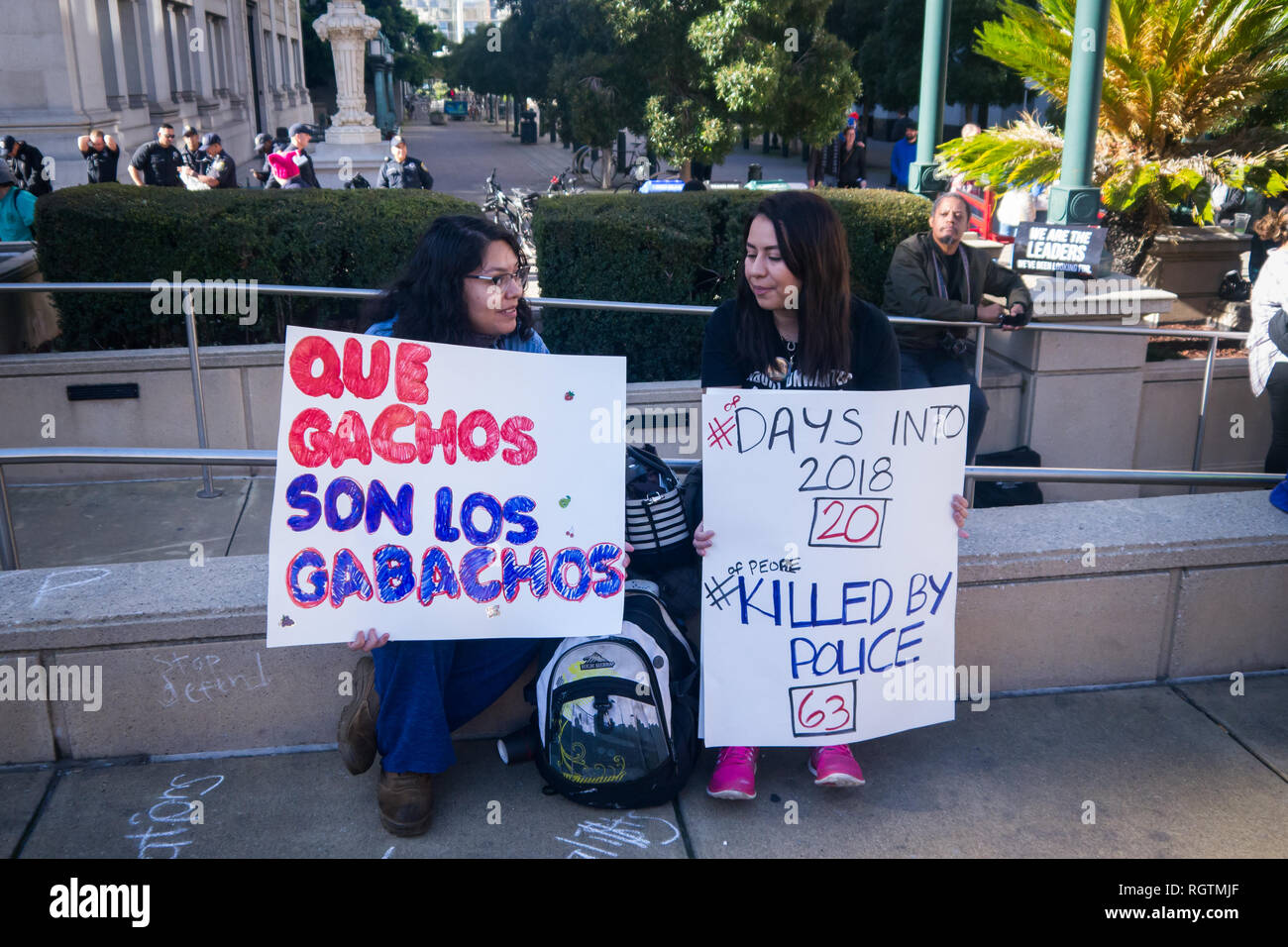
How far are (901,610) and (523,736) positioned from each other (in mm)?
1169

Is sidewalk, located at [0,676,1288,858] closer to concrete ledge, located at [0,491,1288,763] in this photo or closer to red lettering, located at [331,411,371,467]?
concrete ledge, located at [0,491,1288,763]

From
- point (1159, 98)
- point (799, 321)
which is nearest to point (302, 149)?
point (1159, 98)

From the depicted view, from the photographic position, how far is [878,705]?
124 inches

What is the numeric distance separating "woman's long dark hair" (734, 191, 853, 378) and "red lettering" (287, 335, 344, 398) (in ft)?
4.03

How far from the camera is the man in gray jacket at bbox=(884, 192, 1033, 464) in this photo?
593 cm

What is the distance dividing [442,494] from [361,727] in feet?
2.18

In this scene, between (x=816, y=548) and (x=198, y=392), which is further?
(x=198, y=392)

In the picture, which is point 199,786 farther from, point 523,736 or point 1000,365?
point 1000,365

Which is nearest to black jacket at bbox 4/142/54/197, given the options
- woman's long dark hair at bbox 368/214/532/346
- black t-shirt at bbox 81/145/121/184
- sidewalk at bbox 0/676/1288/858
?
black t-shirt at bbox 81/145/121/184

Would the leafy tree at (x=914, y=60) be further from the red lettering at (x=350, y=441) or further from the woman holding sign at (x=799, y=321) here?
the red lettering at (x=350, y=441)

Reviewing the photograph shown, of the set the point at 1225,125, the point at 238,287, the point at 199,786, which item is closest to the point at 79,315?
the point at 238,287

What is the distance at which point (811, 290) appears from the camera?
326 centimetres

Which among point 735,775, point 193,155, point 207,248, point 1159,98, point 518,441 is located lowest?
point 735,775

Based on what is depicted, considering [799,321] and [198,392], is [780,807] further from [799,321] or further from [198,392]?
[198,392]
